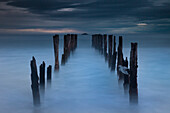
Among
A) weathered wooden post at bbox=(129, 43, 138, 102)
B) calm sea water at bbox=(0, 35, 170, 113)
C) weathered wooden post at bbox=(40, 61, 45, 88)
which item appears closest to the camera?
weathered wooden post at bbox=(129, 43, 138, 102)

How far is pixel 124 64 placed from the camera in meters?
5.99

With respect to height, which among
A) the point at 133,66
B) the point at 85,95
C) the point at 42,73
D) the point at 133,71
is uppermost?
the point at 133,66

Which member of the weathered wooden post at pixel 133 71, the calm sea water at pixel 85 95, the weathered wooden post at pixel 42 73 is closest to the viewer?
the weathered wooden post at pixel 133 71

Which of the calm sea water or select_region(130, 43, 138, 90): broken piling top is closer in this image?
select_region(130, 43, 138, 90): broken piling top

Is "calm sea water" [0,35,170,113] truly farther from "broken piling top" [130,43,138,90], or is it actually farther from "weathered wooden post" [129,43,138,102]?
"broken piling top" [130,43,138,90]

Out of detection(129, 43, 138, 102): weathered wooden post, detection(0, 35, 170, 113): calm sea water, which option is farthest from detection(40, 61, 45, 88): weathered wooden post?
detection(129, 43, 138, 102): weathered wooden post

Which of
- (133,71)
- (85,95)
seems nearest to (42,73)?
(85,95)

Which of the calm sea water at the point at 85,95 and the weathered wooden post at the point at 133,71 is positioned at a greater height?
the weathered wooden post at the point at 133,71

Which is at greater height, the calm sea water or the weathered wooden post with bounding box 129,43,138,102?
the weathered wooden post with bounding box 129,43,138,102

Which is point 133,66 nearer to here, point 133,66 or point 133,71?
point 133,66

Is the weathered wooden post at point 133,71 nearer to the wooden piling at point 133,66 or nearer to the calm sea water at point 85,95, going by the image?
the wooden piling at point 133,66

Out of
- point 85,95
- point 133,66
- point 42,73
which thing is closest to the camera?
point 133,66

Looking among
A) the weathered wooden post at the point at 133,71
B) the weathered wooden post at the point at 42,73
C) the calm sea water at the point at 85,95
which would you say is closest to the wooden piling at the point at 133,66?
the weathered wooden post at the point at 133,71

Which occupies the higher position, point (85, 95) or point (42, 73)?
point (42, 73)
